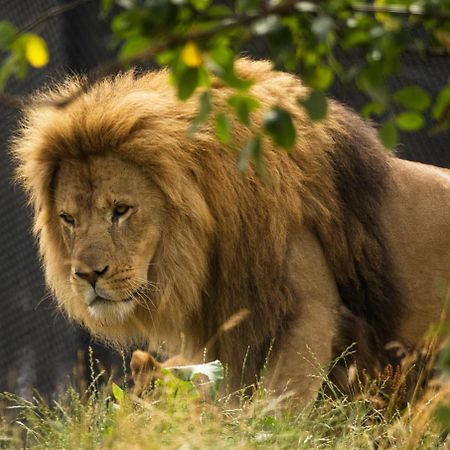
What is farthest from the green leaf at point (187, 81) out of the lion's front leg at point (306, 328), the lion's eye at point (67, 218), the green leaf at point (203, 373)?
the lion's eye at point (67, 218)

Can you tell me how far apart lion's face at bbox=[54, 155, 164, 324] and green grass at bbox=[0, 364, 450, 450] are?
1.70 ft

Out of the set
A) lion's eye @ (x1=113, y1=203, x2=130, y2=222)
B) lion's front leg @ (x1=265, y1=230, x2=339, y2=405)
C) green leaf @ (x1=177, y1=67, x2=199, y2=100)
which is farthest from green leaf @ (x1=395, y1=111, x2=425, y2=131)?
lion's eye @ (x1=113, y1=203, x2=130, y2=222)

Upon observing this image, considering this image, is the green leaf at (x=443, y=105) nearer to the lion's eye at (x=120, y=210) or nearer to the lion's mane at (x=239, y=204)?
the lion's mane at (x=239, y=204)

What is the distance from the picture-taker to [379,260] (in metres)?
4.92

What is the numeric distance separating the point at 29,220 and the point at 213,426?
3594 millimetres

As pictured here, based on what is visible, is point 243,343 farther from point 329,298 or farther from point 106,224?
point 106,224

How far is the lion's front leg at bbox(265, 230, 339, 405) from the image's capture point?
455 cm

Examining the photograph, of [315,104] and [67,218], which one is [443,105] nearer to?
[315,104]

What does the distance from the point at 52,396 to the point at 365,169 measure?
2563 mm

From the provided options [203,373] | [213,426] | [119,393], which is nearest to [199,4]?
[213,426]

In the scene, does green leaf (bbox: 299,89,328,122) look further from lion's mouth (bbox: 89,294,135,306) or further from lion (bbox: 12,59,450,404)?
lion's mouth (bbox: 89,294,135,306)

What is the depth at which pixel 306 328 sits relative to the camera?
4.65m

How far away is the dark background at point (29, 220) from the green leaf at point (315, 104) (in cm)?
451

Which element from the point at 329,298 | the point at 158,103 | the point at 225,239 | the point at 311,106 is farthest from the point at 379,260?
the point at 311,106
